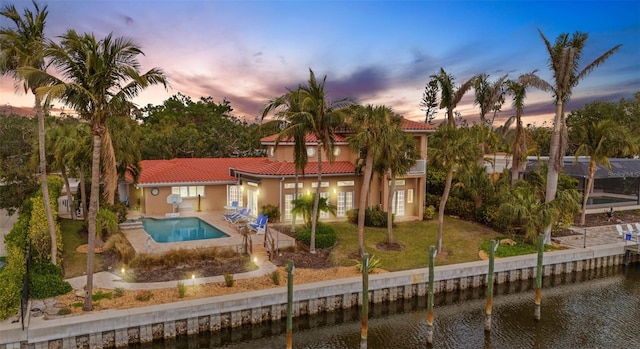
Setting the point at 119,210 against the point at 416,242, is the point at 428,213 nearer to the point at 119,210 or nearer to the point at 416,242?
the point at 416,242

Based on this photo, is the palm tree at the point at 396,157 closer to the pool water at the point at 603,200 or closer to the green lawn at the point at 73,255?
the green lawn at the point at 73,255

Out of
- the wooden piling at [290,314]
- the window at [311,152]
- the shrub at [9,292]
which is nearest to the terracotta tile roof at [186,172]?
the window at [311,152]

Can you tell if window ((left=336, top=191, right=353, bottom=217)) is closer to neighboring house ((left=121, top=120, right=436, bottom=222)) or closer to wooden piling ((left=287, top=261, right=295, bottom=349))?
neighboring house ((left=121, top=120, right=436, bottom=222))

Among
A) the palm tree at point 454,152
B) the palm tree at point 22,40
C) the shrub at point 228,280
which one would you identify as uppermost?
the palm tree at point 22,40

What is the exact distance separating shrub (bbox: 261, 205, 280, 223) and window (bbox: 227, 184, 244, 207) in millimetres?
4651

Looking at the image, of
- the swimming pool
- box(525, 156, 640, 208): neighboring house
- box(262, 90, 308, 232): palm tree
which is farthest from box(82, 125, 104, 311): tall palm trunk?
box(525, 156, 640, 208): neighboring house

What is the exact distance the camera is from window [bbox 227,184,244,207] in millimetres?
29766

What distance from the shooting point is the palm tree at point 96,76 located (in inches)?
464

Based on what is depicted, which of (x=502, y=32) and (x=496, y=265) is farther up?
(x=502, y=32)

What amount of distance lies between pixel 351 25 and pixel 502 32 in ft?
32.0

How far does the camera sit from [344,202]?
27.2 meters

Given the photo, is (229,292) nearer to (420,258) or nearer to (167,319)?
(167,319)

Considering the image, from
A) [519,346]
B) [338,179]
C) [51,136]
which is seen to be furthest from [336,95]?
[51,136]

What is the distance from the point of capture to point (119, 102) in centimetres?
1255
